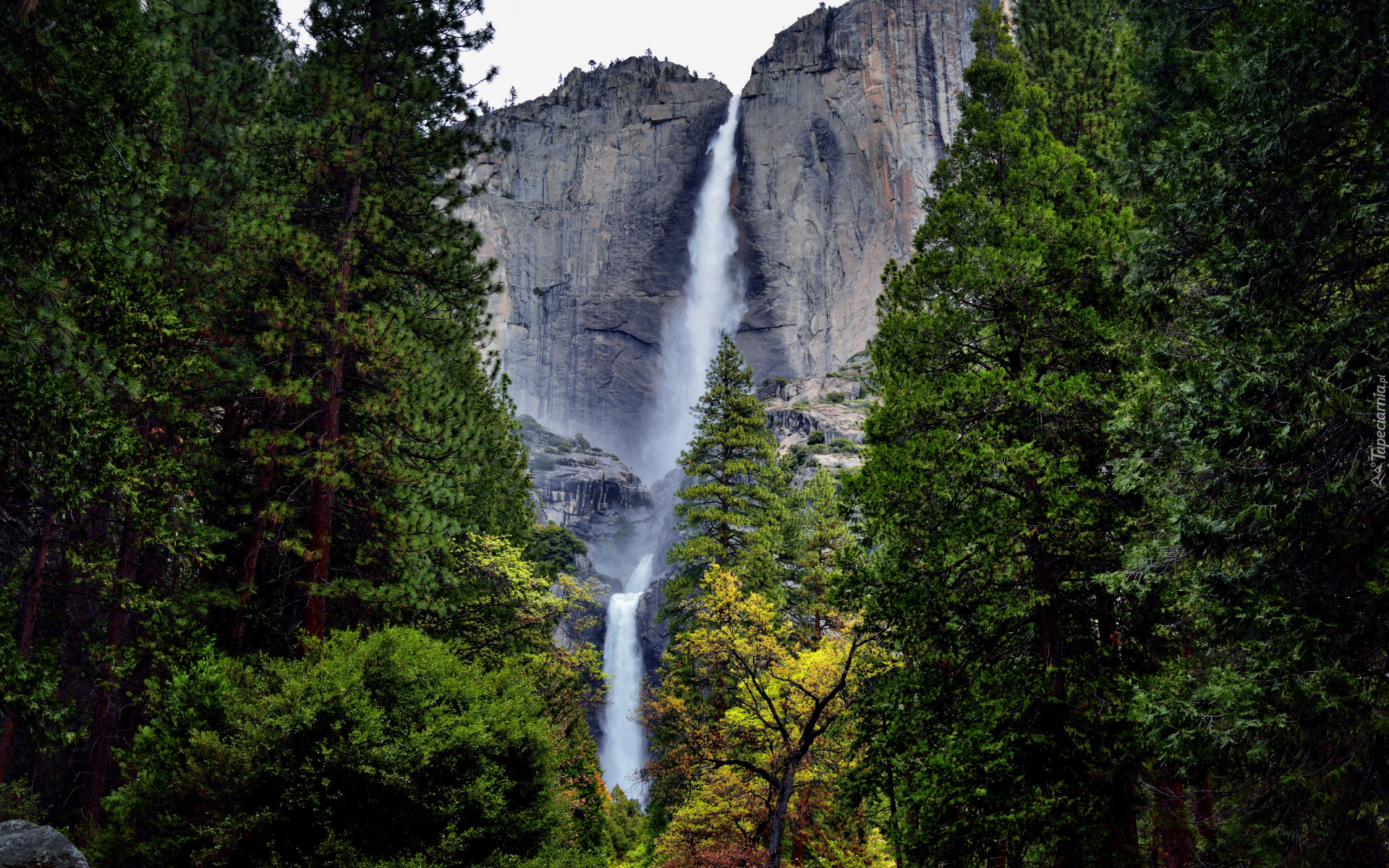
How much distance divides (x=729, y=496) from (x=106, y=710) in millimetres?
14699

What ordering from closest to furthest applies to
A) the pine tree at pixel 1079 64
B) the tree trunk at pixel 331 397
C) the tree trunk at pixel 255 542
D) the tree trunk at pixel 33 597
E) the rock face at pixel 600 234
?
the tree trunk at pixel 33 597
the tree trunk at pixel 331 397
the tree trunk at pixel 255 542
the pine tree at pixel 1079 64
the rock face at pixel 600 234

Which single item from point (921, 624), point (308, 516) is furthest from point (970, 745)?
point (308, 516)

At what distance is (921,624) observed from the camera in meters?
9.57

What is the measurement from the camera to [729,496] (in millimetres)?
21609

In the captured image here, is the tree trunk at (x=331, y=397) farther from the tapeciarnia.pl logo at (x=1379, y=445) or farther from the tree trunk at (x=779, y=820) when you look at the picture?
the tapeciarnia.pl logo at (x=1379, y=445)

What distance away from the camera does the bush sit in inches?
284

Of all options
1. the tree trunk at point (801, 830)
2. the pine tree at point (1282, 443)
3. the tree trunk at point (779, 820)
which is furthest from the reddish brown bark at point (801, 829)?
the pine tree at point (1282, 443)

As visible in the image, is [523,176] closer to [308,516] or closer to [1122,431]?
[308,516]

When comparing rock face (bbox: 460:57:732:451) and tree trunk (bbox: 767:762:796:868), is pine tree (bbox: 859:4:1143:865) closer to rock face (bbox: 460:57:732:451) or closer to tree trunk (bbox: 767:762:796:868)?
tree trunk (bbox: 767:762:796:868)

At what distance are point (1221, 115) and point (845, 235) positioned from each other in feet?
241

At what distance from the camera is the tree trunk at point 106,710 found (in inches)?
374

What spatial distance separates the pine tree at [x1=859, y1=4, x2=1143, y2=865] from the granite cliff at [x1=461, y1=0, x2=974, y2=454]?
66157 millimetres

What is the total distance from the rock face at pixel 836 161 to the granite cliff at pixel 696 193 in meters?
0.16

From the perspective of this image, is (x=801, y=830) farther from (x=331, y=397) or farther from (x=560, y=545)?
(x=560, y=545)
